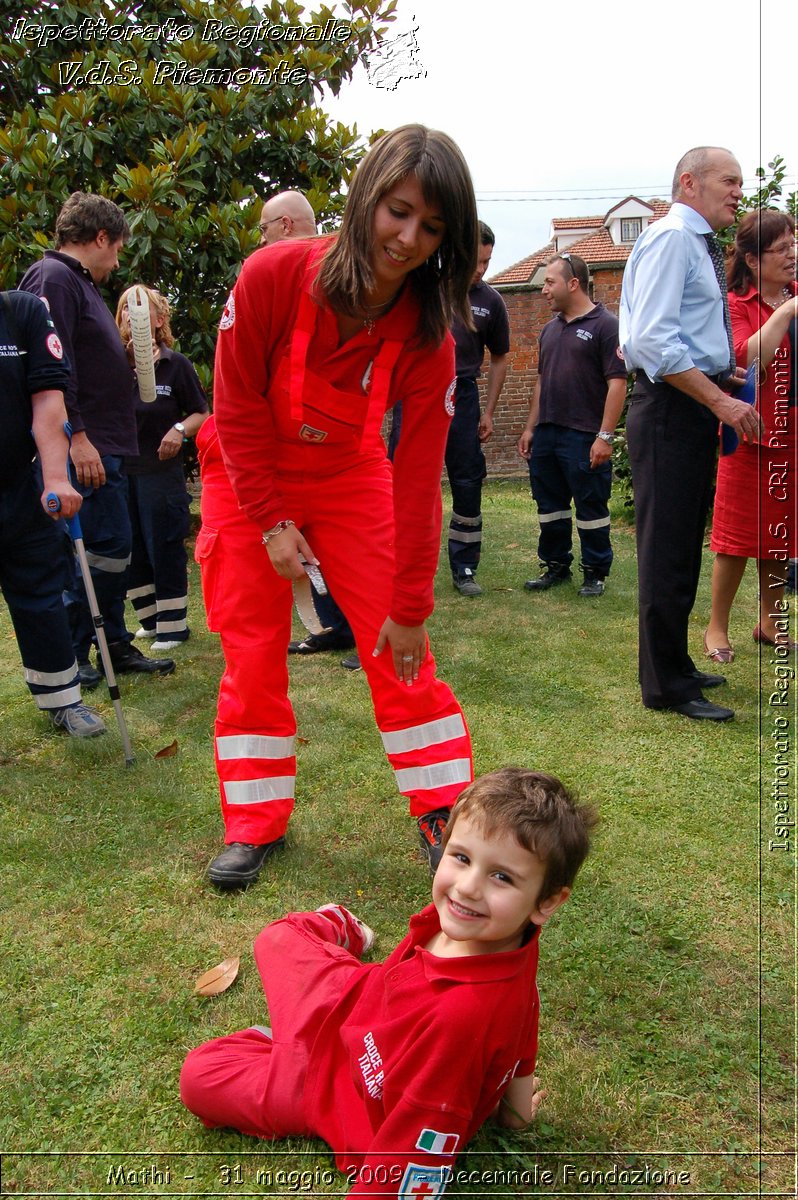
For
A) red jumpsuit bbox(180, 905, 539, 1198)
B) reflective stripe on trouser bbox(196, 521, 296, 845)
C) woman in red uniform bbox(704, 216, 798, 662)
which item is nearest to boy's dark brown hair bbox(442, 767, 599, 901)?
red jumpsuit bbox(180, 905, 539, 1198)

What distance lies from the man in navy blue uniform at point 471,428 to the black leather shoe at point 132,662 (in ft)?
7.84

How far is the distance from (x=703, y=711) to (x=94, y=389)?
3507mm

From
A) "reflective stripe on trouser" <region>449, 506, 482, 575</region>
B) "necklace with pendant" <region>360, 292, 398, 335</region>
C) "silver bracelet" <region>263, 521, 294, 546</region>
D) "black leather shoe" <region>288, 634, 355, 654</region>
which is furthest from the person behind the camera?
"reflective stripe on trouser" <region>449, 506, 482, 575</region>

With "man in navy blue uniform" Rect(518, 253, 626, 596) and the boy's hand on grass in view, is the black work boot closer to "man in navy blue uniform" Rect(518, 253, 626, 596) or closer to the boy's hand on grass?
"man in navy blue uniform" Rect(518, 253, 626, 596)

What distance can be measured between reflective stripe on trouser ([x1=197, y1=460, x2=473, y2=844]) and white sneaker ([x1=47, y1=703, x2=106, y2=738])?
1.50 metres

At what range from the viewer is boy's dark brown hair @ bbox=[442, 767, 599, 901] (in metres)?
1.83

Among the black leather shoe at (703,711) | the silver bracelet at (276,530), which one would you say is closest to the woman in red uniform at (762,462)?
the black leather shoe at (703,711)

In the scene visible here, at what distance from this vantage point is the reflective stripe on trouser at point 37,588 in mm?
4039

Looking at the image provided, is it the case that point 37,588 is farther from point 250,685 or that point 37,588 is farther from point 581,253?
point 581,253

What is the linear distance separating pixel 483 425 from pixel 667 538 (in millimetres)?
3024

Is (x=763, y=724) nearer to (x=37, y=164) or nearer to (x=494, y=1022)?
(x=494, y=1022)

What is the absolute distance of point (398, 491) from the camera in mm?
2785

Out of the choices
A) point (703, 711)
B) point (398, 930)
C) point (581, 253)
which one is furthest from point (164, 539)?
point (581, 253)

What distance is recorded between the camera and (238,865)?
302 centimetres
